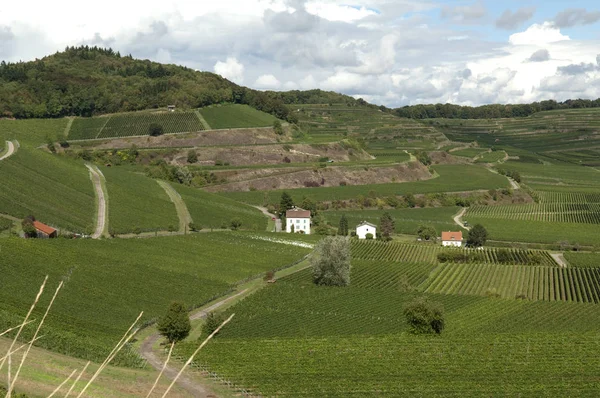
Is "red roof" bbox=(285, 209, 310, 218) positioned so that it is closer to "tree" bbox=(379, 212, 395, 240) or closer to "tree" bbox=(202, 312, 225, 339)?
"tree" bbox=(379, 212, 395, 240)

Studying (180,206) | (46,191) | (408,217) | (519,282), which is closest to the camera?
(519,282)

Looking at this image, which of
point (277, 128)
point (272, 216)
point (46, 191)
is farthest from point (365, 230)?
point (277, 128)

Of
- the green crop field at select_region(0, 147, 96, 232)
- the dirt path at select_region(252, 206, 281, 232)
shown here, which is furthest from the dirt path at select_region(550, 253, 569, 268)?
the green crop field at select_region(0, 147, 96, 232)

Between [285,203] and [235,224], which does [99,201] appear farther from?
[285,203]

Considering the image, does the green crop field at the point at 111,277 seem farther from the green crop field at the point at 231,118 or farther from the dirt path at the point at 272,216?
the green crop field at the point at 231,118

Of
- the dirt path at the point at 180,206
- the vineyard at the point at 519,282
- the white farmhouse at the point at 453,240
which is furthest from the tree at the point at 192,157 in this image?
the vineyard at the point at 519,282

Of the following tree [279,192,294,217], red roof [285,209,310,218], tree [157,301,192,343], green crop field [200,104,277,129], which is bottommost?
tree [157,301,192,343]
